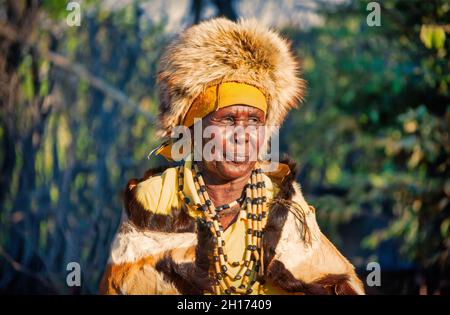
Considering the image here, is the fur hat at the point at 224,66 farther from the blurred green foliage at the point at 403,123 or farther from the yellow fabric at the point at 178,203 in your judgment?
the blurred green foliage at the point at 403,123

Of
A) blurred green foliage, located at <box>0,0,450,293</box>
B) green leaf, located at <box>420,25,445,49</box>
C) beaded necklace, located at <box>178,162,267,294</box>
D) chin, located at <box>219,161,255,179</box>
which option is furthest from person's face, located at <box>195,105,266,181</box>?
green leaf, located at <box>420,25,445,49</box>

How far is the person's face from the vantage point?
124 inches

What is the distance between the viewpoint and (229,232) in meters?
3.26

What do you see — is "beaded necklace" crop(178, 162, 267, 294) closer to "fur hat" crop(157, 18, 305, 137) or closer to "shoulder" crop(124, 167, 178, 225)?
"shoulder" crop(124, 167, 178, 225)

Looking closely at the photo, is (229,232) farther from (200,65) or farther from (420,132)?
(420,132)

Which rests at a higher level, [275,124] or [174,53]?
[174,53]

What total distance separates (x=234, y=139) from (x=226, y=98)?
7.6 inches

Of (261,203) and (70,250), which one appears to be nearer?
(261,203)

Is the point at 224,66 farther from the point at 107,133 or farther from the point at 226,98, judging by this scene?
the point at 107,133

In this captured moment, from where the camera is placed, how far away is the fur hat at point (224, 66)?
3.17 m

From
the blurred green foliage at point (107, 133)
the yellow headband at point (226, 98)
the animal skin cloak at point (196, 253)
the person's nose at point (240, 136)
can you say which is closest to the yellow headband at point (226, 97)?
the yellow headband at point (226, 98)

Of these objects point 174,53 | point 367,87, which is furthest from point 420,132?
point 174,53
